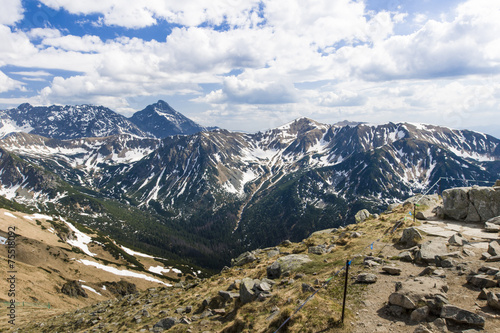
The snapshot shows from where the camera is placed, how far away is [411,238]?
1059 inches

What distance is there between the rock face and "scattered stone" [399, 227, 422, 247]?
13.0 meters

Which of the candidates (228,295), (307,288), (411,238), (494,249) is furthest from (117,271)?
(494,249)

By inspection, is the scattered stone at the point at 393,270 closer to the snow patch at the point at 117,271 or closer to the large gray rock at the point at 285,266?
the large gray rock at the point at 285,266

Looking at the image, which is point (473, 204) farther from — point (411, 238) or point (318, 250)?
point (318, 250)

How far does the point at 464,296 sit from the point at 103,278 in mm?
149794

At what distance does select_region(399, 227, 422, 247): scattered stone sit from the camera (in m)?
26.7

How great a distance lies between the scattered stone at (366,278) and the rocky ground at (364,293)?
8 cm

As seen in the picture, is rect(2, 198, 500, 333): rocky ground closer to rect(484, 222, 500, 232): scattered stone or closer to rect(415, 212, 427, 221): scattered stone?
rect(415, 212, 427, 221): scattered stone

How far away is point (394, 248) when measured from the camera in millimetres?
27188

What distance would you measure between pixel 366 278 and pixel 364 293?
1.78 metres

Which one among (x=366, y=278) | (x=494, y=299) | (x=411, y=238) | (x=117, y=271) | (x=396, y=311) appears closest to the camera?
(x=494, y=299)

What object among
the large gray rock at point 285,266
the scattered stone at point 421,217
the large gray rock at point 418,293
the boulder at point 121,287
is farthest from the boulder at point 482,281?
the boulder at point 121,287

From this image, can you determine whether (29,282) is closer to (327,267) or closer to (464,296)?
(327,267)

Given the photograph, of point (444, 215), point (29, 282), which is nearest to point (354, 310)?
point (444, 215)
